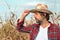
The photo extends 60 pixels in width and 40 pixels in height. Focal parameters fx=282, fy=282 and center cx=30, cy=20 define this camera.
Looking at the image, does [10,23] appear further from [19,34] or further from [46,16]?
[46,16]

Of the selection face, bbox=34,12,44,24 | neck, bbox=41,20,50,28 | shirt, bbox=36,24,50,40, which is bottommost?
shirt, bbox=36,24,50,40

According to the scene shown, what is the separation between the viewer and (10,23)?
571 cm

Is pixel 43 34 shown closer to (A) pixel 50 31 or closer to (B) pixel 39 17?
(A) pixel 50 31

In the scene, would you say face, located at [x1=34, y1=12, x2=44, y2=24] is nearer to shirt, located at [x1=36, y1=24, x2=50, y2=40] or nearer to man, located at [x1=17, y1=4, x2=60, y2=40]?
man, located at [x1=17, y1=4, x2=60, y2=40]

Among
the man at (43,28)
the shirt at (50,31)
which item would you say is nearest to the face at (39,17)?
the man at (43,28)

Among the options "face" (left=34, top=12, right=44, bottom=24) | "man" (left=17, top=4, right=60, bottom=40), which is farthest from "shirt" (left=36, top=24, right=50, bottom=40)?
"face" (left=34, top=12, right=44, bottom=24)

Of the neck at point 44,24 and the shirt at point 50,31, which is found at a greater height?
the neck at point 44,24

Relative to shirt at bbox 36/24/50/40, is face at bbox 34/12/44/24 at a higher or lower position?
higher

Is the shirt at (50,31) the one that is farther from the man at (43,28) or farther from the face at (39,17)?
the face at (39,17)

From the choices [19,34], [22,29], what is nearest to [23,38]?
[19,34]

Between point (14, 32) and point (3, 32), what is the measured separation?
226 millimetres

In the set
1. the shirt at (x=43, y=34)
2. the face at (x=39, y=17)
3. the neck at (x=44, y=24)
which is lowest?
the shirt at (x=43, y=34)

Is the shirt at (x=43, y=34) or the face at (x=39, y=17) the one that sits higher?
the face at (x=39, y=17)

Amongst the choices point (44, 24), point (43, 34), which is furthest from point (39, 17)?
point (43, 34)
